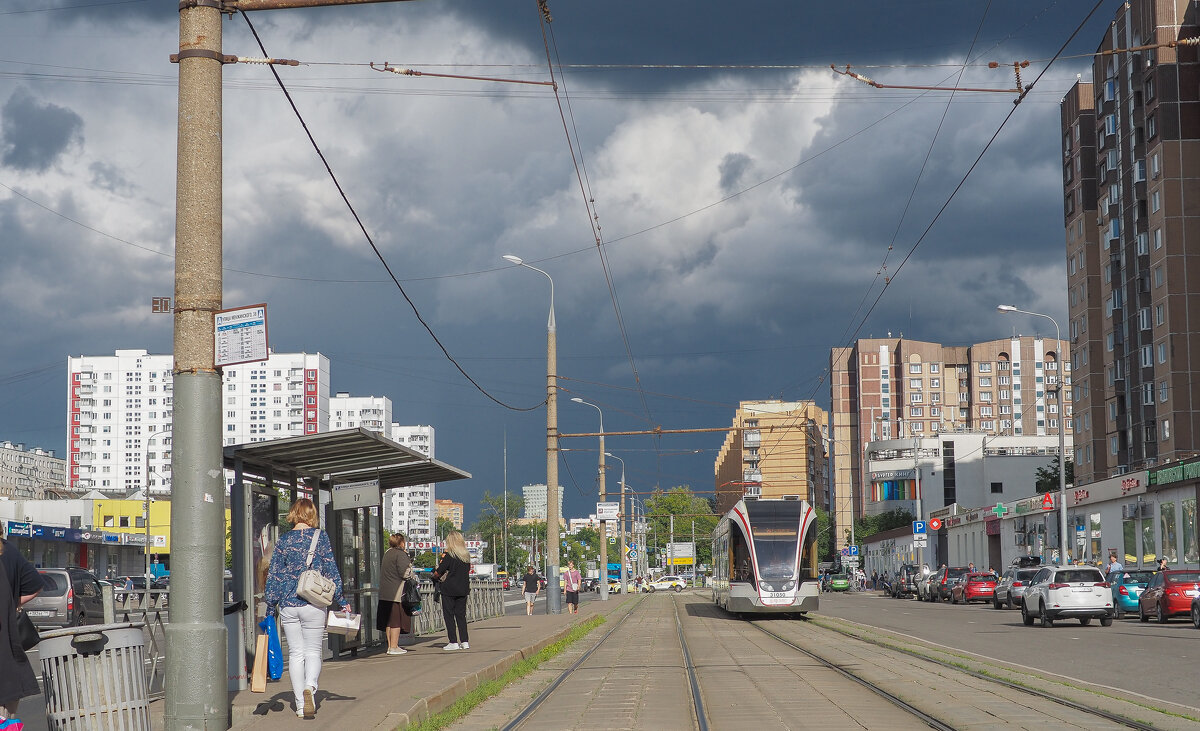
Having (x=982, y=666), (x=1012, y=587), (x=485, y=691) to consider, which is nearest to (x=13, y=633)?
(x=485, y=691)

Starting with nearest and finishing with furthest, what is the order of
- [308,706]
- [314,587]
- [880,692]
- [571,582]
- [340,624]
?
[308,706]
[314,587]
[340,624]
[880,692]
[571,582]

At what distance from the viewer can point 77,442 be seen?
6407 inches

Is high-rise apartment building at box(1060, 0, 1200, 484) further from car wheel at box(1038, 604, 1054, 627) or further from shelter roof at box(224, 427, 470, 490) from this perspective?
shelter roof at box(224, 427, 470, 490)

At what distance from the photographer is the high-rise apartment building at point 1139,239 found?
2594 inches

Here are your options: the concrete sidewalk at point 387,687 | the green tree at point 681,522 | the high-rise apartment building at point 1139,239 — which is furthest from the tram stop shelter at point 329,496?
the green tree at point 681,522

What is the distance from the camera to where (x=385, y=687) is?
11.5 m

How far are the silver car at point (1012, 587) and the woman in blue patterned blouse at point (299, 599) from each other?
1400 inches

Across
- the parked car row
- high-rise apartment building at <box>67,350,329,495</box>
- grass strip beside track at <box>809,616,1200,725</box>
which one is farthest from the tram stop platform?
high-rise apartment building at <box>67,350,329,495</box>

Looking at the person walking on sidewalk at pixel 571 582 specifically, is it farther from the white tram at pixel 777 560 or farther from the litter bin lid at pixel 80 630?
the litter bin lid at pixel 80 630

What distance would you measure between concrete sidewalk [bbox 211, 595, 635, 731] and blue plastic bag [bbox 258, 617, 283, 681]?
0.12 m

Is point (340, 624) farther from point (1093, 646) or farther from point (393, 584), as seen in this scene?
point (1093, 646)

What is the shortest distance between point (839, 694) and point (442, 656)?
5.68 meters

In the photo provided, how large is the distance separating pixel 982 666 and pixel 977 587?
36640 mm

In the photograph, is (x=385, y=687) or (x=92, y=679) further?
(x=385, y=687)
